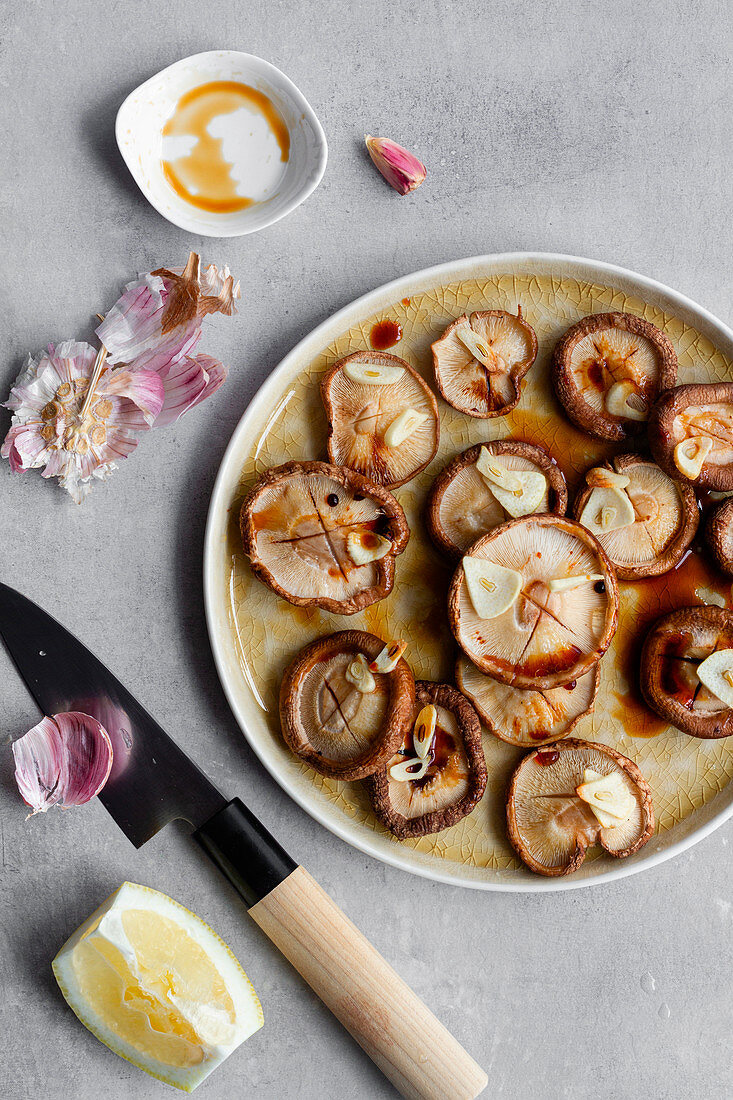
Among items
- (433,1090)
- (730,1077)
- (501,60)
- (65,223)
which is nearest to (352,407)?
(65,223)

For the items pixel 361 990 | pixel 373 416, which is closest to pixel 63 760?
pixel 361 990

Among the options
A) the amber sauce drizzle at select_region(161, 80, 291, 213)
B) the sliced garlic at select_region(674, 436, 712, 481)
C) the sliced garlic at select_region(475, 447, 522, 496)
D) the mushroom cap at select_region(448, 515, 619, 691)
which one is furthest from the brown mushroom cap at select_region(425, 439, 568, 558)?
the amber sauce drizzle at select_region(161, 80, 291, 213)

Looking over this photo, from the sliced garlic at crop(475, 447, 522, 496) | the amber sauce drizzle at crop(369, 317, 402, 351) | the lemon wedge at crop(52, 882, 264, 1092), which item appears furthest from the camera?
the amber sauce drizzle at crop(369, 317, 402, 351)

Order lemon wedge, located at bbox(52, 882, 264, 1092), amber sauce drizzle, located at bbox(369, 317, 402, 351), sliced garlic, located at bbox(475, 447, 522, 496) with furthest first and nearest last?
amber sauce drizzle, located at bbox(369, 317, 402, 351), sliced garlic, located at bbox(475, 447, 522, 496), lemon wedge, located at bbox(52, 882, 264, 1092)

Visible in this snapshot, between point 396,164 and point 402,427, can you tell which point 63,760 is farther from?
point 396,164

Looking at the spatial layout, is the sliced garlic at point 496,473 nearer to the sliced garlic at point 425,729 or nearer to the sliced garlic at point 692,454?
the sliced garlic at point 692,454

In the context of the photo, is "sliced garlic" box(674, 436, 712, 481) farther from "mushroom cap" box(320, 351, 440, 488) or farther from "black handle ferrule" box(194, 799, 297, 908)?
"black handle ferrule" box(194, 799, 297, 908)
